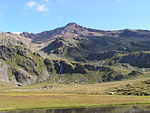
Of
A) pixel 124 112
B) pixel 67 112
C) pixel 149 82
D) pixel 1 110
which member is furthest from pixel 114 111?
pixel 149 82

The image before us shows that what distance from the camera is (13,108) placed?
75.8 m

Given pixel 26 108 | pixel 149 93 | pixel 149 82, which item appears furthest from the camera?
pixel 149 82

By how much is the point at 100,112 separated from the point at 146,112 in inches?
487

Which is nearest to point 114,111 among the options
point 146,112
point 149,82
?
point 146,112

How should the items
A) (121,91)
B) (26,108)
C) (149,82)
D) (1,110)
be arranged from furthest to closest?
(149,82) < (121,91) < (26,108) < (1,110)

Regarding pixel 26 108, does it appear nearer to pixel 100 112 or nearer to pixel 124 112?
pixel 100 112

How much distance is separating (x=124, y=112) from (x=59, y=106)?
2433cm

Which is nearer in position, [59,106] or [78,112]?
[78,112]

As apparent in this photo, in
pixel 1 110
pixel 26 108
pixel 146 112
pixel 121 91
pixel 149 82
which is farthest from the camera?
pixel 149 82

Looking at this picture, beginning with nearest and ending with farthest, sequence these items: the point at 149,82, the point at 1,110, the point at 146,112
A: the point at 146,112, the point at 1,110, the point at 149,82

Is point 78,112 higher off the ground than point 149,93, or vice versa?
point 78,112

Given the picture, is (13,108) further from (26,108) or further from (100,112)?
(100,112)

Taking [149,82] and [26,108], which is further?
[149,82]

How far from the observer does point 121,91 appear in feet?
464
